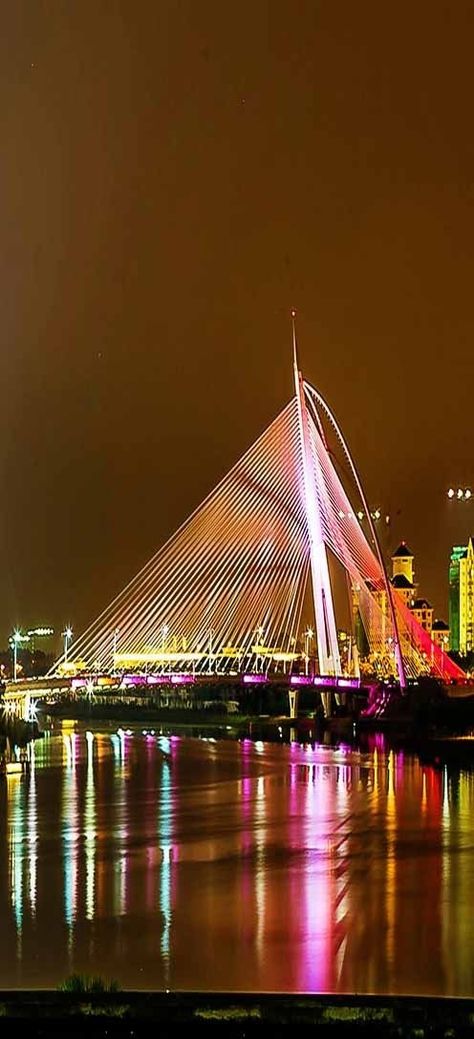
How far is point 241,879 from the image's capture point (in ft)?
51.6

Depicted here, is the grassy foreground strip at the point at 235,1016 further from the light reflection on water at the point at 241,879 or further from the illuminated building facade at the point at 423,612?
the illuminated building facade at the point at 423,612

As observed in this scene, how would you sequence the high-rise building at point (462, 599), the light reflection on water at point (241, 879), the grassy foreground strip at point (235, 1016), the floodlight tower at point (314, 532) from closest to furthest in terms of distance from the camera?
the grassy foreground strip at point (235, 1016) < the light reflection on water at point (241, 879) < the floodlight tower at point (314, 532) < the high-rise building at point (462, 599)

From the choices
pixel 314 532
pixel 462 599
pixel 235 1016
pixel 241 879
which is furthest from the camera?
pixel 462 599

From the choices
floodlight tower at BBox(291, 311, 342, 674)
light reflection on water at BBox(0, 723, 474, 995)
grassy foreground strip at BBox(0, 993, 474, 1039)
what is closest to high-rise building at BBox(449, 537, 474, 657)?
floodlight tower at BBox(291, 311, 342, 674)

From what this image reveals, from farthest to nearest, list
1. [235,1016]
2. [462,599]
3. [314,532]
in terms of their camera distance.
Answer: [462,599] → [314,532] → [235,1016]

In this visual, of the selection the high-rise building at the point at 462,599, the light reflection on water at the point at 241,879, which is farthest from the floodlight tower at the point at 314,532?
the high-rise building at the point at 462,599

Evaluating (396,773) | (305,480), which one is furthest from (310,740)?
(396,773)

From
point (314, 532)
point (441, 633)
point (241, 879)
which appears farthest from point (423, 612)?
point (241, 879)

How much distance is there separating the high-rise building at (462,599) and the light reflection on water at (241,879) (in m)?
63.3

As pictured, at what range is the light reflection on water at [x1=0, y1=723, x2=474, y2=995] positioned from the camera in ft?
35.5

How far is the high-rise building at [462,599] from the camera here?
92.6 metres

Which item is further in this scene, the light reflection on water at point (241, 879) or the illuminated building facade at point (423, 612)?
the illuminated building facade at point (423, 612)

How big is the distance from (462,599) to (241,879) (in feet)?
260

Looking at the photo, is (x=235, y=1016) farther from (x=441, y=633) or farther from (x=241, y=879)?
(x=441, y=633)
